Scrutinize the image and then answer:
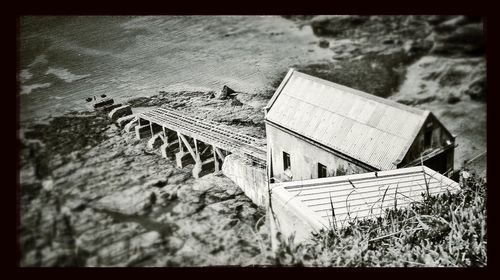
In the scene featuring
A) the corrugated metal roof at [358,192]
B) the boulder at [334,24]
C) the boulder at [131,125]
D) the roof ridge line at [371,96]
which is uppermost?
the boulder at [334,24]

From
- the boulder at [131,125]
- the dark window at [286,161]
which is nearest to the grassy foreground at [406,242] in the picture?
the boulder at [131,125]

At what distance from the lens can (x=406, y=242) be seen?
5.20 meters

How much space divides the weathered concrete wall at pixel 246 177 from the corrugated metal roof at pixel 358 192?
799mm

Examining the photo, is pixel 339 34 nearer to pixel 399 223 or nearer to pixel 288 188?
pixel 288 188

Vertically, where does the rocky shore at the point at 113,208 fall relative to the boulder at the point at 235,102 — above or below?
below

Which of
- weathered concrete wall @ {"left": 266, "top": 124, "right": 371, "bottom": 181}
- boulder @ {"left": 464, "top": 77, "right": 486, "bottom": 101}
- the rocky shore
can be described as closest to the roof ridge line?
boulder @ {"left": 464, "top": 77, "right": 486, "bottom": 101}

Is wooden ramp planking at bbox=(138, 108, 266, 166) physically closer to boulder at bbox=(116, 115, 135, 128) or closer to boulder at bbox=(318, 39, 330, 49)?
boulder at bbox=(116, 115, 135, 128)

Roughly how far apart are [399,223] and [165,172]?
3515 mm

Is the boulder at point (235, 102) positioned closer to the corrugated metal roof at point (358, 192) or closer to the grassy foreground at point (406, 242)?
the corrugated metal roof at point (358, 192)

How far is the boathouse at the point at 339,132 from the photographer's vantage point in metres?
8.66

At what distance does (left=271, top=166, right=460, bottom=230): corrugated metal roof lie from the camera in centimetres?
596

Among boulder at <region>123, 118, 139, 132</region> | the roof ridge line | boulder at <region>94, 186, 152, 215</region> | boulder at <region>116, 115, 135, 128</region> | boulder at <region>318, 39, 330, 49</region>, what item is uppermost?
boulder at <region>318, 39, 330, 49</region>

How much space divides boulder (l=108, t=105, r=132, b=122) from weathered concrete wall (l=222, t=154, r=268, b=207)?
1.78 metres
